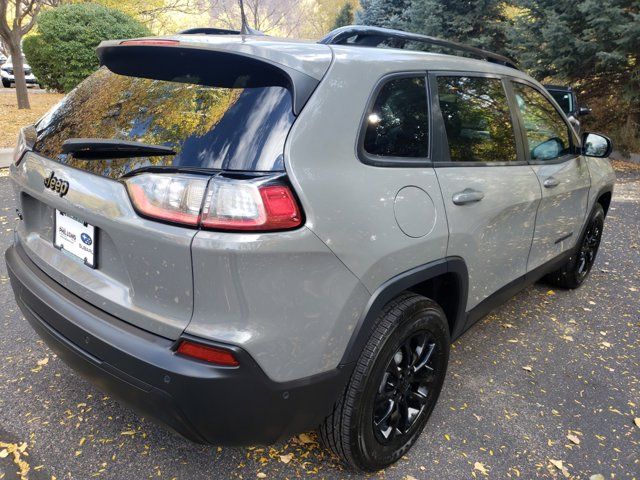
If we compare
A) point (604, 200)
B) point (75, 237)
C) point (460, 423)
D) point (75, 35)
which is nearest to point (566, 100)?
point (604, 200)

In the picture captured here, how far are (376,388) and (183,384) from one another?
0.81m

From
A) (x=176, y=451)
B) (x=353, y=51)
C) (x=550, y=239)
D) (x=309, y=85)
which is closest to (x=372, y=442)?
(x=176, y=451)

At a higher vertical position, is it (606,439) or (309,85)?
(309,85)

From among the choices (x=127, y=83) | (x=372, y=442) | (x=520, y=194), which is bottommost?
(x=372, y=442)

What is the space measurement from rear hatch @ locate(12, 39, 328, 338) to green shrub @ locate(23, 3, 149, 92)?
44.7 ft

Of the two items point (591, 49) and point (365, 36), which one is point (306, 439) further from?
point (591, 49)

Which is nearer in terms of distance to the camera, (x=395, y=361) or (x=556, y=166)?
(x=395, y=361)

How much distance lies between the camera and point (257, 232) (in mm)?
1537

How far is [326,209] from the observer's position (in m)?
1.67

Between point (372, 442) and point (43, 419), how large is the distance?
1609 millimetres

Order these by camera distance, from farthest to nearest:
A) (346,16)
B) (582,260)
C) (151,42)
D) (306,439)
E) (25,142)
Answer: (346,16) < (582,260) < (306,439) < (25,142) < (151,42)

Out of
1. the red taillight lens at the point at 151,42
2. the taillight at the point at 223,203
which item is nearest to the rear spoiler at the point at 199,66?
the red taillight lens at the point at 151,42

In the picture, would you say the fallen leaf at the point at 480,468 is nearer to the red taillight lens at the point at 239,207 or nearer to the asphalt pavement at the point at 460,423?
the asphalt pavement at the point at 460,423

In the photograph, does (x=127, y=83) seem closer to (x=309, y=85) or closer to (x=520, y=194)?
(x=309, y=85)
